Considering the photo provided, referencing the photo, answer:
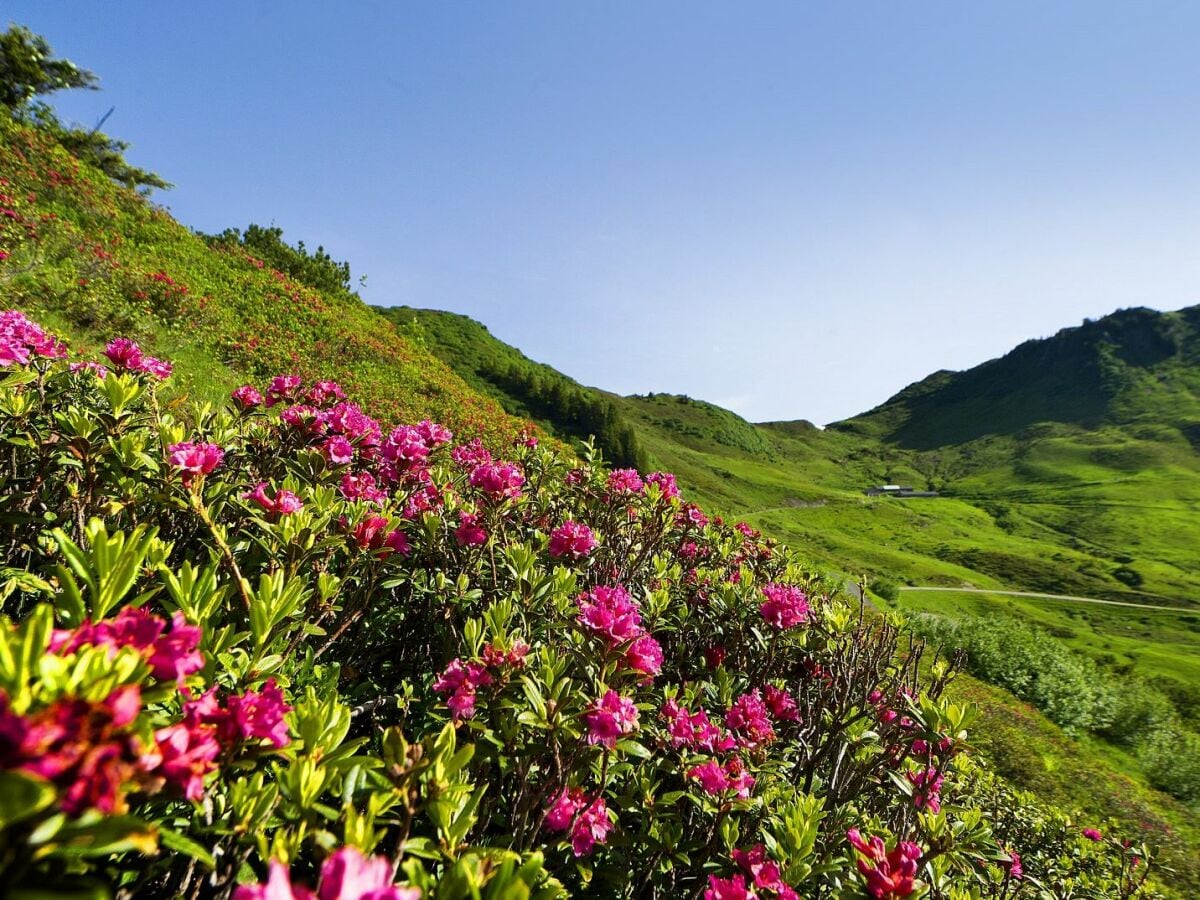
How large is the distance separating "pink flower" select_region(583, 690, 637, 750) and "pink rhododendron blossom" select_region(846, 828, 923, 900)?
88cm

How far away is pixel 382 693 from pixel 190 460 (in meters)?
1.51

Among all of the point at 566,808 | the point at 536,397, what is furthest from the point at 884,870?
the point at 536,397

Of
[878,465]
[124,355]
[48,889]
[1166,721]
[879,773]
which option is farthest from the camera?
[878,465]

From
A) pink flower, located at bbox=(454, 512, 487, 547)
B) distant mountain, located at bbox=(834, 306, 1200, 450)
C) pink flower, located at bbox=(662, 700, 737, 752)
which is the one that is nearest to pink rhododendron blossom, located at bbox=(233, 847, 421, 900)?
pink flower, located at bbox=(662, 700, 737, 752)

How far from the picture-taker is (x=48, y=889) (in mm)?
682

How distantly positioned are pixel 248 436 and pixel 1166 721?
34602 mm

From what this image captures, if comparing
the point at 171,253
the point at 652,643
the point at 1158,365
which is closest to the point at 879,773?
the point at 652,643

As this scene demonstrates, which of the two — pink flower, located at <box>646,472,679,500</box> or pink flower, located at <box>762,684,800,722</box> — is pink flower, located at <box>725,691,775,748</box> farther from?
pink flower, located at <box>646,472,679,500</box>

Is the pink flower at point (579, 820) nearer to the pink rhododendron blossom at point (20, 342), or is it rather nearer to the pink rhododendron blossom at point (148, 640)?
the pink rhododendron blossom at point (148, 640)

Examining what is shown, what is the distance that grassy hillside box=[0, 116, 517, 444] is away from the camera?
9633 millimetres

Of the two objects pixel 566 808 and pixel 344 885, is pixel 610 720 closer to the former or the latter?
pixel 566 808

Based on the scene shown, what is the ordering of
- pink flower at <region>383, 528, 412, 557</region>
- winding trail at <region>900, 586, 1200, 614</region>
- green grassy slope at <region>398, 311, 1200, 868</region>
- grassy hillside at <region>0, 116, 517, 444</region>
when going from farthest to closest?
winding trail at <region>900, 586, 1200, 614</region> < green grassy slope at <region>398, 311, 1200, 868</region> < grassy hillside at <region>0, 116, 517, 444</region> < pink flower at <region>383, 528, 412, 557</region>

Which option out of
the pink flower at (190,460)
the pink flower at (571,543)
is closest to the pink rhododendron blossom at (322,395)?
the pink flower at (190,460)

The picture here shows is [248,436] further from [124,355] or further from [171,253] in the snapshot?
[171,253]
